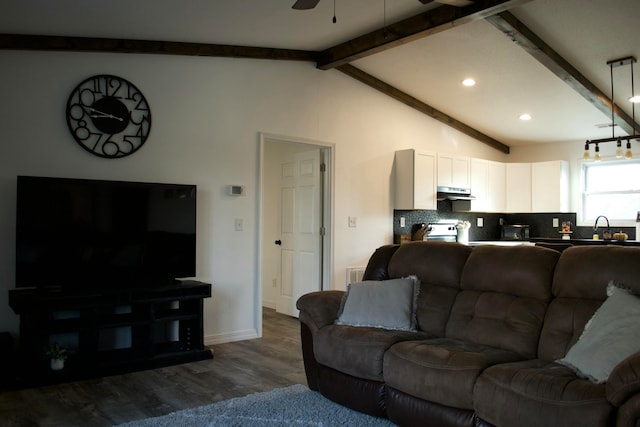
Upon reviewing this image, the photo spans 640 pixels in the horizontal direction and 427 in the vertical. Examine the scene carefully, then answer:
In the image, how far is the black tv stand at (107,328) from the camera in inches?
136

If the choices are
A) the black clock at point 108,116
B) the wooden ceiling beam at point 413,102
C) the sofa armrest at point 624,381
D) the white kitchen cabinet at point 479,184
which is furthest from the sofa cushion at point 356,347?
the white kitchen cabinet at point 479,184

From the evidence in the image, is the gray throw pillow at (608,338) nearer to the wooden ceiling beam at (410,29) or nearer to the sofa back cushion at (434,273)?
the sofa back cushion at (434,273)

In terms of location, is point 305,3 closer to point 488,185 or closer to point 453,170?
point 453,170

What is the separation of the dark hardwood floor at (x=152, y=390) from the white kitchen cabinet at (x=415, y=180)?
2577mm

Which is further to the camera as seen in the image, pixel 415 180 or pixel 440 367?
pixel 415 180

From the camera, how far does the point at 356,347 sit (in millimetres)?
2902

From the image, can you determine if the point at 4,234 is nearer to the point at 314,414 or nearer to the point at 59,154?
the point at 59,154

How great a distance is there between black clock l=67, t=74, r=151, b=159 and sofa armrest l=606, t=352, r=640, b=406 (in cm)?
376

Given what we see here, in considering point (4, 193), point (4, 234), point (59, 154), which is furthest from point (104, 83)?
point (4, 234)

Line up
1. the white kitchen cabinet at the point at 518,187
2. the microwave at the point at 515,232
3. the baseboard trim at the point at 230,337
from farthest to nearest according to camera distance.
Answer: the microwave at the point at 515,232 < the white kitchen cabinet at the point at 518,187 < the baseboard trim at the point at 230,337

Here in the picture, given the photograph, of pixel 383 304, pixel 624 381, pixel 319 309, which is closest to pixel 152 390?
pixel 319 309

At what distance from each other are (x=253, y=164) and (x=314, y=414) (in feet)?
8.87

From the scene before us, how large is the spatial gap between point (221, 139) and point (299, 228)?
5.54 feet

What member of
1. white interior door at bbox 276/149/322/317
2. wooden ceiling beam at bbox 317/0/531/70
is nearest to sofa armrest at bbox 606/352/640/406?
wooden ceiling beam at bbox 317/0/531/70
